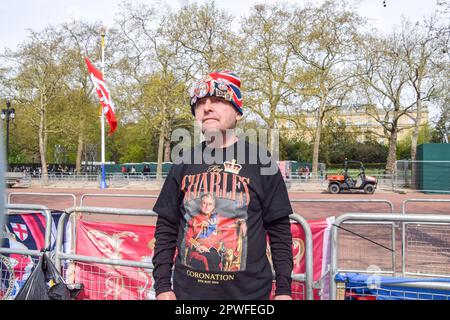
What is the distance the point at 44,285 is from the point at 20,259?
942 mm

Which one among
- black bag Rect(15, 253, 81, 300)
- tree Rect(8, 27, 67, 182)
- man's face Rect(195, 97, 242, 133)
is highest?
tree Rect(8, 27, 67, 182)

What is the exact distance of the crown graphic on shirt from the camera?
190 cm

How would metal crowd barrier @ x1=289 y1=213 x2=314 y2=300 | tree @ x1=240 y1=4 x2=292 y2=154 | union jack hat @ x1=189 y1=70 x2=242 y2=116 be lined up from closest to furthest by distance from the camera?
union jack hat @ x1=189 y1=70 x2=242 y2=116 → metal crowd barrier @ x1=289 y1=213 x2=314 y2=300 → tree @ x1=240 y1=4 x2=292 y2=154

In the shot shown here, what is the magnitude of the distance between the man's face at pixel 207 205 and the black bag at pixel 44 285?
1832 mm

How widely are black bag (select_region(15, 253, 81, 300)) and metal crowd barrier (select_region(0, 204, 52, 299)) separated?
330 millimetres

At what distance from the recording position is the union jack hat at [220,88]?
194 cm

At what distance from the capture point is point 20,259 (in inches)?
144

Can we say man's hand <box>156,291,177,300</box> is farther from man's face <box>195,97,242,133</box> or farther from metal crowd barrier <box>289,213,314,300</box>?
metal crowd barrier <box>289,213,314,300</box>

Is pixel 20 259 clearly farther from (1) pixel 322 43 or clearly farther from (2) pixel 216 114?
(1) pixel 322 43

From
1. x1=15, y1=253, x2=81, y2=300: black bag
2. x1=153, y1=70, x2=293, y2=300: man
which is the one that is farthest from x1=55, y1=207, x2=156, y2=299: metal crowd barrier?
x1=153, y1=70, x2=293, y2=300: man

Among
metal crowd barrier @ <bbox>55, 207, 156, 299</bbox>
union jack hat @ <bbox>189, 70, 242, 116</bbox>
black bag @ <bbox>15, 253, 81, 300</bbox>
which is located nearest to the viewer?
union jack hat @ <bbox>189, 70, 242, 116</bbox>

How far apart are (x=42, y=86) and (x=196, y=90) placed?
110 ft

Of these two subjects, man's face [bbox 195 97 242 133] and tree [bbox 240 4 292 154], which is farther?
tree [bbox 240 4 292 154]

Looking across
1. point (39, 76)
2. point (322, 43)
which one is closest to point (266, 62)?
point (322, 43)
